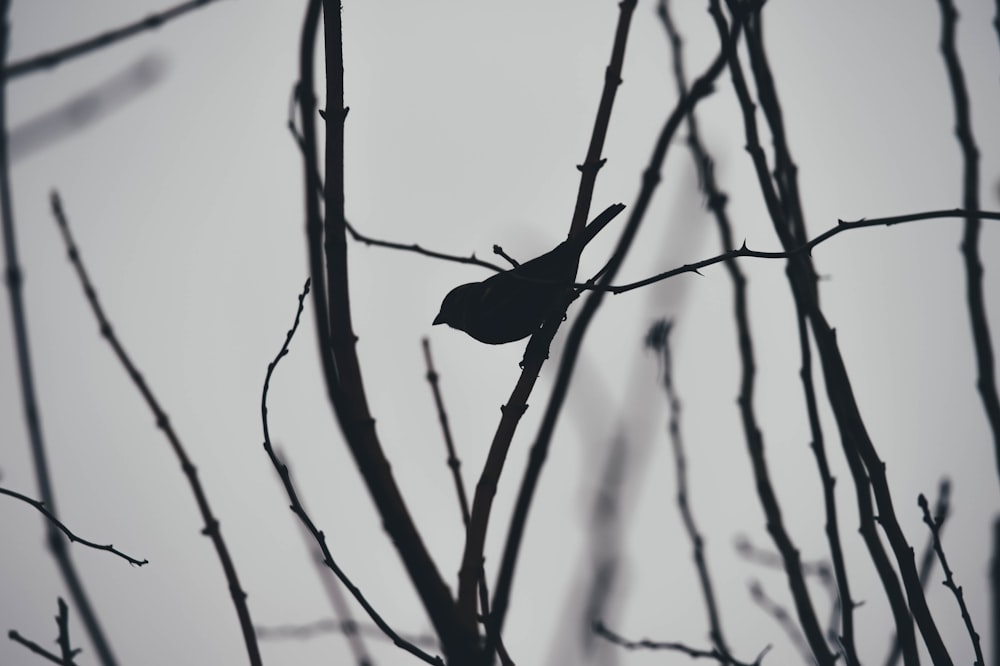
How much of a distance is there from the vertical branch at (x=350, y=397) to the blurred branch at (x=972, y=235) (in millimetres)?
1993

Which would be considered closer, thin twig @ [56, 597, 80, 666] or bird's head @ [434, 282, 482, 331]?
thin twig @ [56, 597, 80, 666]

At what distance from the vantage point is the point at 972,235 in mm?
2955

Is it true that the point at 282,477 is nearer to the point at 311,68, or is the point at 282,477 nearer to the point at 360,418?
the point at 360,418

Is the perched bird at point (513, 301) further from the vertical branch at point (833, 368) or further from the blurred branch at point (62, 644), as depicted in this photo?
the blurred branch at point (62, 644)

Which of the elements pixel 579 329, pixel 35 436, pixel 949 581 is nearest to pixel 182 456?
pixel 35 436

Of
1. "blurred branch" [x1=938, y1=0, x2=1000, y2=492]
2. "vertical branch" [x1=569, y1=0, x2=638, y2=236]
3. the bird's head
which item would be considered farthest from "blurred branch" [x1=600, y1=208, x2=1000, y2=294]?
the bird's head

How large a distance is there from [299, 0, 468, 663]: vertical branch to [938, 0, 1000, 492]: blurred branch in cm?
199

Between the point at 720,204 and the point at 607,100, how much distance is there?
3.15ft

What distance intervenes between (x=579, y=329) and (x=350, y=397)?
3.38 feet

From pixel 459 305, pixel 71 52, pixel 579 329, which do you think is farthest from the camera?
pixel 459 305

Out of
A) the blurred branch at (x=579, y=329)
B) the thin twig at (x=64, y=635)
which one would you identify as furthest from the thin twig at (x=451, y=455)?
the thin twig at (x=64, y=635)

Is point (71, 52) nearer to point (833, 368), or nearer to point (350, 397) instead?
point (350, 397)

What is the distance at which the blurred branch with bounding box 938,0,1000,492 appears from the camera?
288cm

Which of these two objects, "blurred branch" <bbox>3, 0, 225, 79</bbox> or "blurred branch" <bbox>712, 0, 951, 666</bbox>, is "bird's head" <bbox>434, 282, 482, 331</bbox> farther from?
"blurred branch" <bbox>3, 0, 225, 79</bbox>
